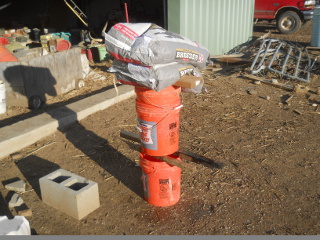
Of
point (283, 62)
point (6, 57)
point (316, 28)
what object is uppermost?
point (6, 57)

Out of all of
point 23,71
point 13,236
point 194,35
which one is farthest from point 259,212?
point 194,35

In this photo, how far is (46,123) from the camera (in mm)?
5496

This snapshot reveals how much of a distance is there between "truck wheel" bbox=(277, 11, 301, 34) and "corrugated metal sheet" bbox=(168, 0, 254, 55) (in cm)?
277

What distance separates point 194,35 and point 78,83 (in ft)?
12.6

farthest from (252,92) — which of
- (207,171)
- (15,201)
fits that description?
(15,201)

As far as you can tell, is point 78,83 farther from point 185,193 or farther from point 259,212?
point 259,212

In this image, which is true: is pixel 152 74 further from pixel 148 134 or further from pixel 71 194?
Result: pixel 71 194

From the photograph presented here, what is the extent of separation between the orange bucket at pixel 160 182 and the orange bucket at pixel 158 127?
0.46 feet

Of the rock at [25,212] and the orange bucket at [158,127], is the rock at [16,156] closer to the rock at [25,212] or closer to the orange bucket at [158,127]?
the rock at [25,212]

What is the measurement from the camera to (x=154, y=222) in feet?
11.7

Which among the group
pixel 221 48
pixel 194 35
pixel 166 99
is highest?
pixel 166 99

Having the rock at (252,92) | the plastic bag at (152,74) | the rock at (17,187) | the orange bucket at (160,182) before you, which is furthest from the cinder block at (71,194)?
the rock at (252,92)

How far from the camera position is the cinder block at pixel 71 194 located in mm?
3535

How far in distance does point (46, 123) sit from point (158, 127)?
273cm
